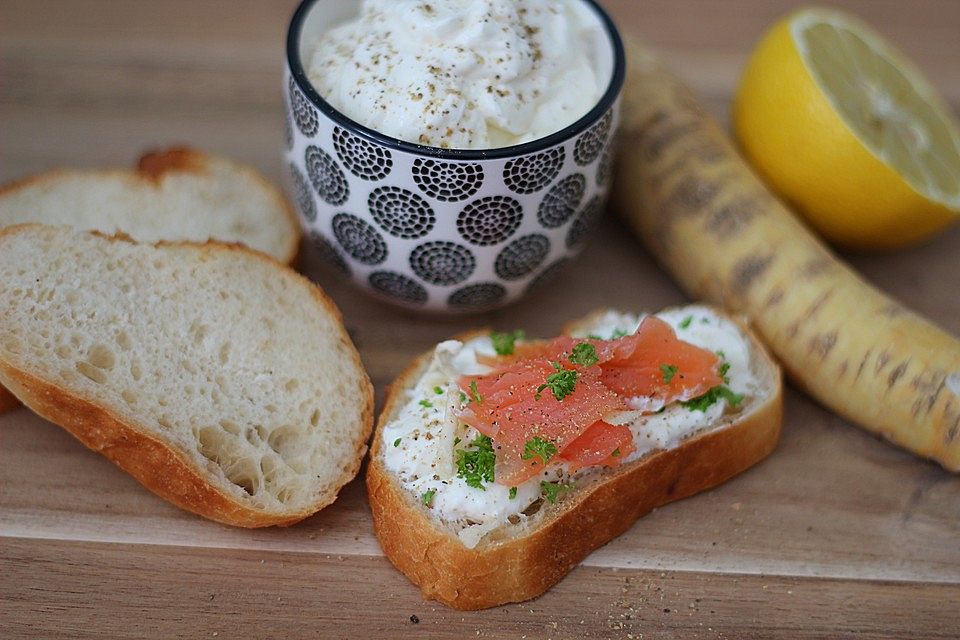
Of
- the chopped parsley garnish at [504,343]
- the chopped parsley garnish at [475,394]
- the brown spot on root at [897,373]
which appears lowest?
the chopped parsley garnish at [504,343]

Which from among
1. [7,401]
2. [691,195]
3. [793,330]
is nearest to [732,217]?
[691,195]

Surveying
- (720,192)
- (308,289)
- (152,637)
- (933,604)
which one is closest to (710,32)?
(720,192)

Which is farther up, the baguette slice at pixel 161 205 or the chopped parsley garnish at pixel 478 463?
the chopped parsley garnish at pixel 478 463

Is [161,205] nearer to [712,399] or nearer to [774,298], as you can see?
[712,399]

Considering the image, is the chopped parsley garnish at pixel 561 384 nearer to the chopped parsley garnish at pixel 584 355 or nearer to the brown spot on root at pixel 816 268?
the chopped parsley garnish at pixel 584 355

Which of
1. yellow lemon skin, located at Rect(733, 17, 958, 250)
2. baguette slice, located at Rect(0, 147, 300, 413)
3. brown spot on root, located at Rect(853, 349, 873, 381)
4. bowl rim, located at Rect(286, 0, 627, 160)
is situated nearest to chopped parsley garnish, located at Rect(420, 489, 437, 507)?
bowl rim, located at Rect(286, 0, 627, 160)

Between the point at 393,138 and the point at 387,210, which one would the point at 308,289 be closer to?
the point at 387,210

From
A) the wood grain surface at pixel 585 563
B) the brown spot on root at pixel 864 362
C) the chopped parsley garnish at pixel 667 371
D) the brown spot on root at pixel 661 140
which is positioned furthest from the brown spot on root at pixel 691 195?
the chopped parsley garnish at pixel 667 371
